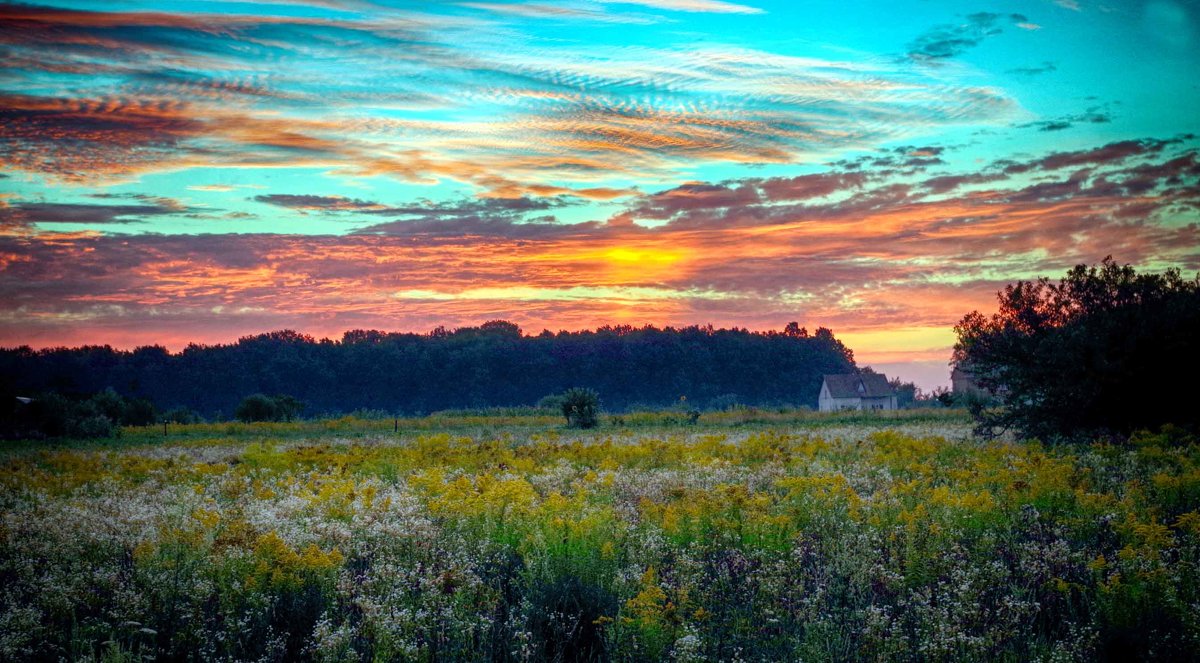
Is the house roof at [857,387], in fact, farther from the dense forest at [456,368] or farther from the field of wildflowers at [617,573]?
the field of wildflowers at [617,573]

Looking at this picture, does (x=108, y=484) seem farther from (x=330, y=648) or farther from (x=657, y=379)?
(x=657, y=379)

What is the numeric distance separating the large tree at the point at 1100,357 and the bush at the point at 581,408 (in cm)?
2387

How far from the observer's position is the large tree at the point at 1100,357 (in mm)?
23016

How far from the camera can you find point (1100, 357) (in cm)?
2303

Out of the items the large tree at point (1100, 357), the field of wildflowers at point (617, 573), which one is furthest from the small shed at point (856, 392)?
the field of wildflowers at point (617, 573)

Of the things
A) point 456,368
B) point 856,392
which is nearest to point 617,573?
point 456,368

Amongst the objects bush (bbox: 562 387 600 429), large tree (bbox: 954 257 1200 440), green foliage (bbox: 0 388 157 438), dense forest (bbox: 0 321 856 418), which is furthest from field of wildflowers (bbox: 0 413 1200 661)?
dense forest (bbox: 0 321 856 418)

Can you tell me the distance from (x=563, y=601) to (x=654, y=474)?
8.99 meters

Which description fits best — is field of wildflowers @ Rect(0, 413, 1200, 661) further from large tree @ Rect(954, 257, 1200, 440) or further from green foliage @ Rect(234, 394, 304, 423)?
green foliage @ Rect(234, 394, 304, 423)

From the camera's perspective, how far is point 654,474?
17.4 m

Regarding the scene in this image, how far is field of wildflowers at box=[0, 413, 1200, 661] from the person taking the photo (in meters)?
7.48

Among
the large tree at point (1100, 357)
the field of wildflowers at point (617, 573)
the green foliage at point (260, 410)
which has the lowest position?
the green foliage at point (260, 410)

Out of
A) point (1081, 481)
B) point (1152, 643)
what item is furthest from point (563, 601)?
point (1081, 481)

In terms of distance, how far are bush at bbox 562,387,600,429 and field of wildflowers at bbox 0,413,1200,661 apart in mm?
30942
